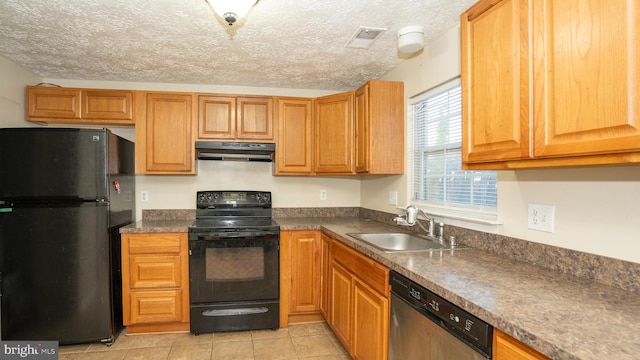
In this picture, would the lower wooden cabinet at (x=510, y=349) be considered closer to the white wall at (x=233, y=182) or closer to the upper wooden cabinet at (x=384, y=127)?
the upper wooden cabinet at (x=384, y=127)

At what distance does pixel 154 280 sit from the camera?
274 cm

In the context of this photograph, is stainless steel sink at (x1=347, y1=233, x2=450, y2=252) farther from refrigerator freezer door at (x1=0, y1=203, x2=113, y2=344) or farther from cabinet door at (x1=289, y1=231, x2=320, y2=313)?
refrigerator freezer door at (x1=0, y1=203, x2=113, y2=344)

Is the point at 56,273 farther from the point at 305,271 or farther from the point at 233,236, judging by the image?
the point at 305,271

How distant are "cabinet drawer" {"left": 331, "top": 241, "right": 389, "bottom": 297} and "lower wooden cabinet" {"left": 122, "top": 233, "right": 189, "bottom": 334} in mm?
1312

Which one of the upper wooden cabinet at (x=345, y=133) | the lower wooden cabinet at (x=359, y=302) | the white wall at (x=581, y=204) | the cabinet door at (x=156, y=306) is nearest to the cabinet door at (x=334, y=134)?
the upper wooden cabinet at (x=345, y=133)

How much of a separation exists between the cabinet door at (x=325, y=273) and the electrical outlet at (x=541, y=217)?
149cm

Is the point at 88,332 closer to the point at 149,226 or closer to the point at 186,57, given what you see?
the point at 149,226

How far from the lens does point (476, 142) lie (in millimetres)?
1486

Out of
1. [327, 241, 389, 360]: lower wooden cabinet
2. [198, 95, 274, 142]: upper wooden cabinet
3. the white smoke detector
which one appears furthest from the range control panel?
the white smoke detector

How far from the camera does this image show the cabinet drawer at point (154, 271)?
107 inches

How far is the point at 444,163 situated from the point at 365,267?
94 cm

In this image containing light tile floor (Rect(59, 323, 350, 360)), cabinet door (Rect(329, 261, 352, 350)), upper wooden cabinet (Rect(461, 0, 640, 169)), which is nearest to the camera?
upper wooden cabinet (Rect(461, 0, 640, 169))

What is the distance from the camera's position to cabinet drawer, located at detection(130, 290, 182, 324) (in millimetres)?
2721

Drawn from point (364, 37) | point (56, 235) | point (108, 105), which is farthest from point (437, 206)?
point (108, 105)
